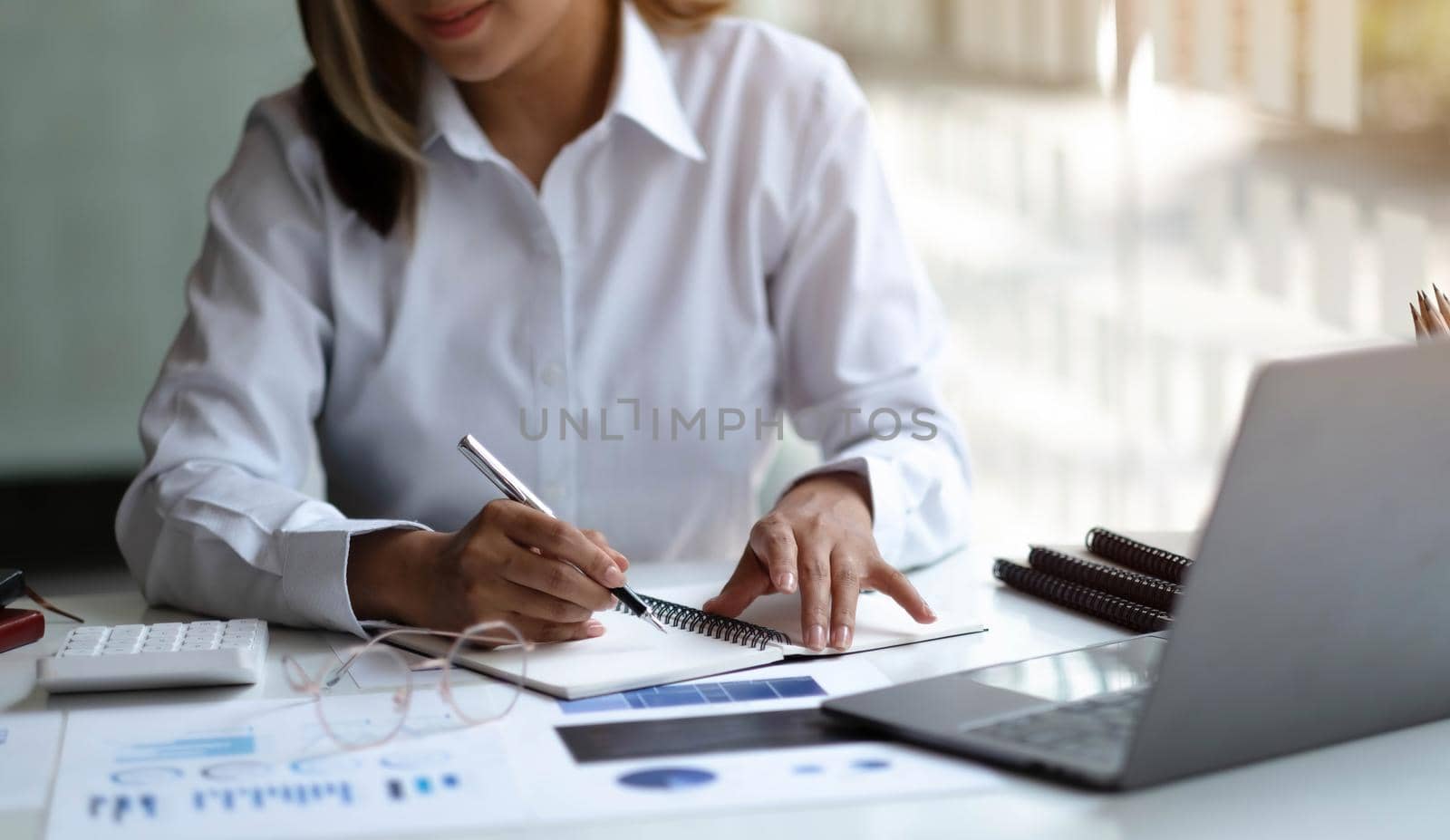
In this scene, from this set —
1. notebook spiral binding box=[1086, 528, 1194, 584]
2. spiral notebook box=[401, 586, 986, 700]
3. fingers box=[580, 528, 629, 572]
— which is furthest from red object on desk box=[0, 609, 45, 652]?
notebook spiral binding box=[1086, 528, 1194, 584]

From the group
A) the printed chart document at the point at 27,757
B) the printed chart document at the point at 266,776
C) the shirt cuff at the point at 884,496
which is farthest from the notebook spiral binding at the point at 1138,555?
the printed chart document at the point at 27,757

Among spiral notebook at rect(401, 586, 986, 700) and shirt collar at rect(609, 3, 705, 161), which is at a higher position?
shirt collar at rect(609, 3, 705, 161)

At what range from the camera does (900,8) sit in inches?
121

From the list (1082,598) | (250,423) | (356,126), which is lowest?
(1082,598)

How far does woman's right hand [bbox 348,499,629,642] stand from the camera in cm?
97

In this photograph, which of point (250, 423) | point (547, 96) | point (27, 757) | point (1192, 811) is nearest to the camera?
point (1192, 811)

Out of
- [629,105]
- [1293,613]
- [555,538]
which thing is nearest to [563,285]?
[629,105]

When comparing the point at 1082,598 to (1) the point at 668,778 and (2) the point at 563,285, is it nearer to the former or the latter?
(1) the point at 668,778

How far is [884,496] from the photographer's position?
123 centimetres

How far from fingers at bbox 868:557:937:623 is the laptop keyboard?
0.79 ft

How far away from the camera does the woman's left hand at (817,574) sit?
3.30 feet

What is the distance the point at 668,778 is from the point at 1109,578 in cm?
47

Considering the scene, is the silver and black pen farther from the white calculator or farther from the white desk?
the white desk

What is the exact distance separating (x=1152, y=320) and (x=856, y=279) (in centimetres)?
189
